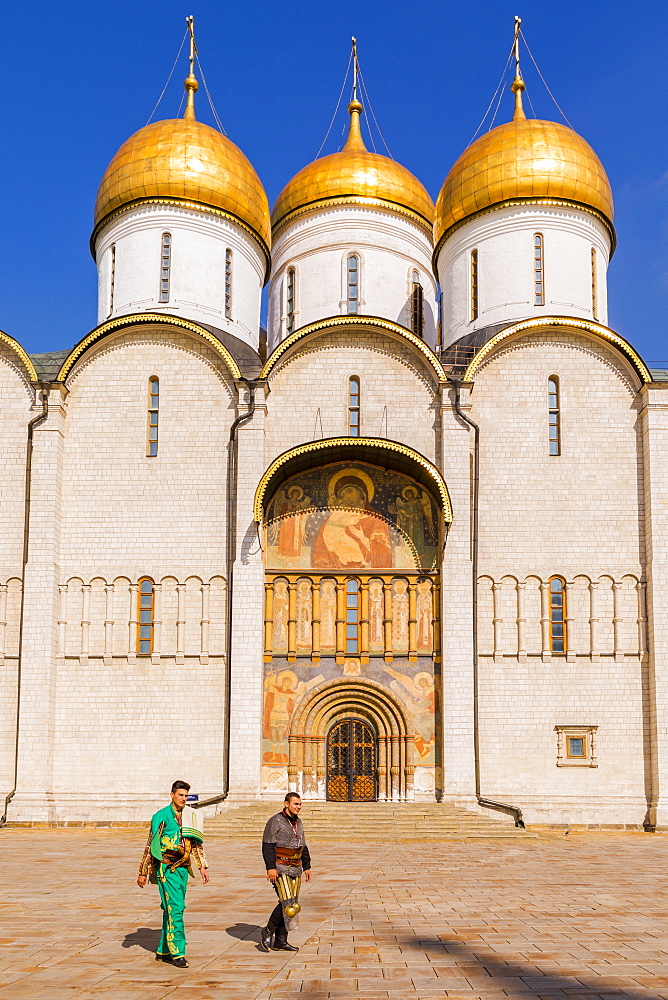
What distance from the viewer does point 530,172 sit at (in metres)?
18.5

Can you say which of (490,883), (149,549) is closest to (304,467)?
(149,549)

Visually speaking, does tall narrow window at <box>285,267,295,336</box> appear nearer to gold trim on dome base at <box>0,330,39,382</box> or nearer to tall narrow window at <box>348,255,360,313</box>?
tall narrow window at <box>348,255,360,313</box>

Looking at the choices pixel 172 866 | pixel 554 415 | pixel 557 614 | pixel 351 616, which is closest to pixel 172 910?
pixel 172 866

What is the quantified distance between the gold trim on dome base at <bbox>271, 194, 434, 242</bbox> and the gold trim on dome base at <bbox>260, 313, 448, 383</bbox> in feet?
14.8

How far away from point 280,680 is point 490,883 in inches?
287

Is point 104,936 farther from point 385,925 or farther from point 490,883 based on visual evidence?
point 490,883

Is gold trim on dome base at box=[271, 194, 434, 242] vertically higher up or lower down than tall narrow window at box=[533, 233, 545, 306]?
higher up

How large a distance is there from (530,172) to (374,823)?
438 inches

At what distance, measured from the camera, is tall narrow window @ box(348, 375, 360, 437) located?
16.8m

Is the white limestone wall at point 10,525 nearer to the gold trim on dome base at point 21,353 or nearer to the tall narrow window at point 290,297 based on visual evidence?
the gold trim on dome base at point 21,353

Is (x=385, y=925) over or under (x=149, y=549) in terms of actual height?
under

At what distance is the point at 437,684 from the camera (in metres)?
16.0

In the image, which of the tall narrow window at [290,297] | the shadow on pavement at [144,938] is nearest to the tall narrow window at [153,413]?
the tall narrow window at [290,297]

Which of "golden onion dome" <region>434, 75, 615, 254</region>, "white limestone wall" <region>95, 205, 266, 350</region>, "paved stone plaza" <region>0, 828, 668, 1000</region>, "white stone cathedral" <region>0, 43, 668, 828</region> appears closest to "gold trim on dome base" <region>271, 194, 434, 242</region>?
"golden onion dome" <region>434, 75, 615, 254</region>
